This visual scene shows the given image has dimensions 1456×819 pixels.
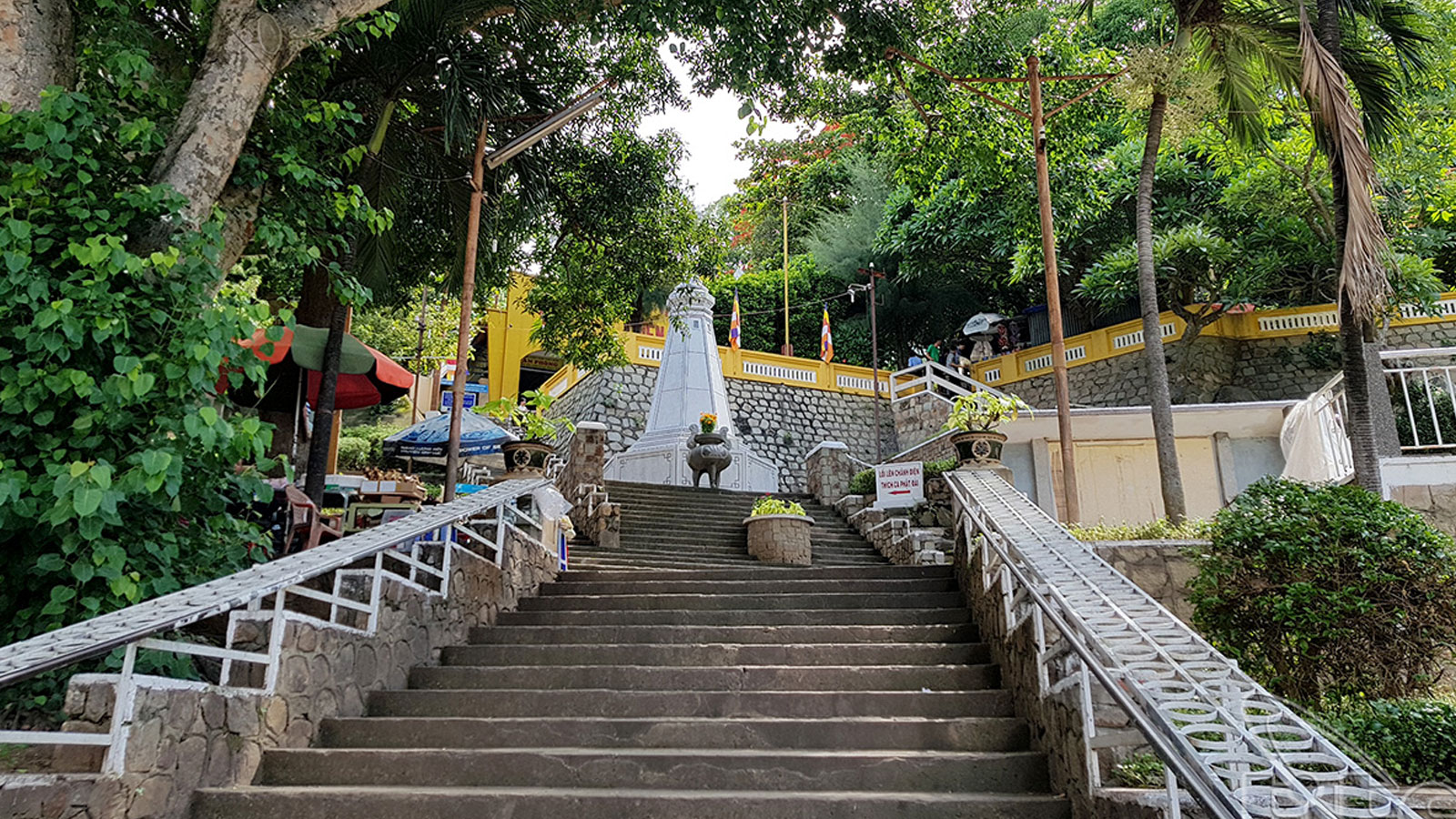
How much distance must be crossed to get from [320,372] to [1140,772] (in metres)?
7.93

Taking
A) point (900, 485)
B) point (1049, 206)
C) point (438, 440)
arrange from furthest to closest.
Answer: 1. point (438, 440)
2. point (900, 485)
3. point (1049, 206)

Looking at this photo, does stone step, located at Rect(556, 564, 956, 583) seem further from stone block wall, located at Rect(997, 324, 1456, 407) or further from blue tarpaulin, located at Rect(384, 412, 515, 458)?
stone block wall, located at Rect(997, 324, 1456, 407)

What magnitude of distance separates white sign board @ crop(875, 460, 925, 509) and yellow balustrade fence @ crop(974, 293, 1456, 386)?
360 inches

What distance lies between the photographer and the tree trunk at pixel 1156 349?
830 cm

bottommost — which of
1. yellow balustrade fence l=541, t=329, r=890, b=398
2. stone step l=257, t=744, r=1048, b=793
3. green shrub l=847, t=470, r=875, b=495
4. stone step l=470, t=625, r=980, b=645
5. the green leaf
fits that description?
stone step l=257, t=744, r=1048, b=793

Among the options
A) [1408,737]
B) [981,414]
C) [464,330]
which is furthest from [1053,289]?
[1408,737]

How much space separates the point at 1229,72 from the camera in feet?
30.4

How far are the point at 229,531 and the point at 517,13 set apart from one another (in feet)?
20.7

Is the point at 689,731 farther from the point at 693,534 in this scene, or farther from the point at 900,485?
the point at 693,534

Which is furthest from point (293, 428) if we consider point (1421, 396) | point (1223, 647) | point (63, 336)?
point (1421, 396)

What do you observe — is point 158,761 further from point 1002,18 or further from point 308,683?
point 1002,18

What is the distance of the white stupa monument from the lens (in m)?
17.2

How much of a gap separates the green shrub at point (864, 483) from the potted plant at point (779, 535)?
7.83 feet

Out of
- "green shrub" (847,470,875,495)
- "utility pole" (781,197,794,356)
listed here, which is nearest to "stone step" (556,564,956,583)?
"green shrub" (847,470,875,495)
